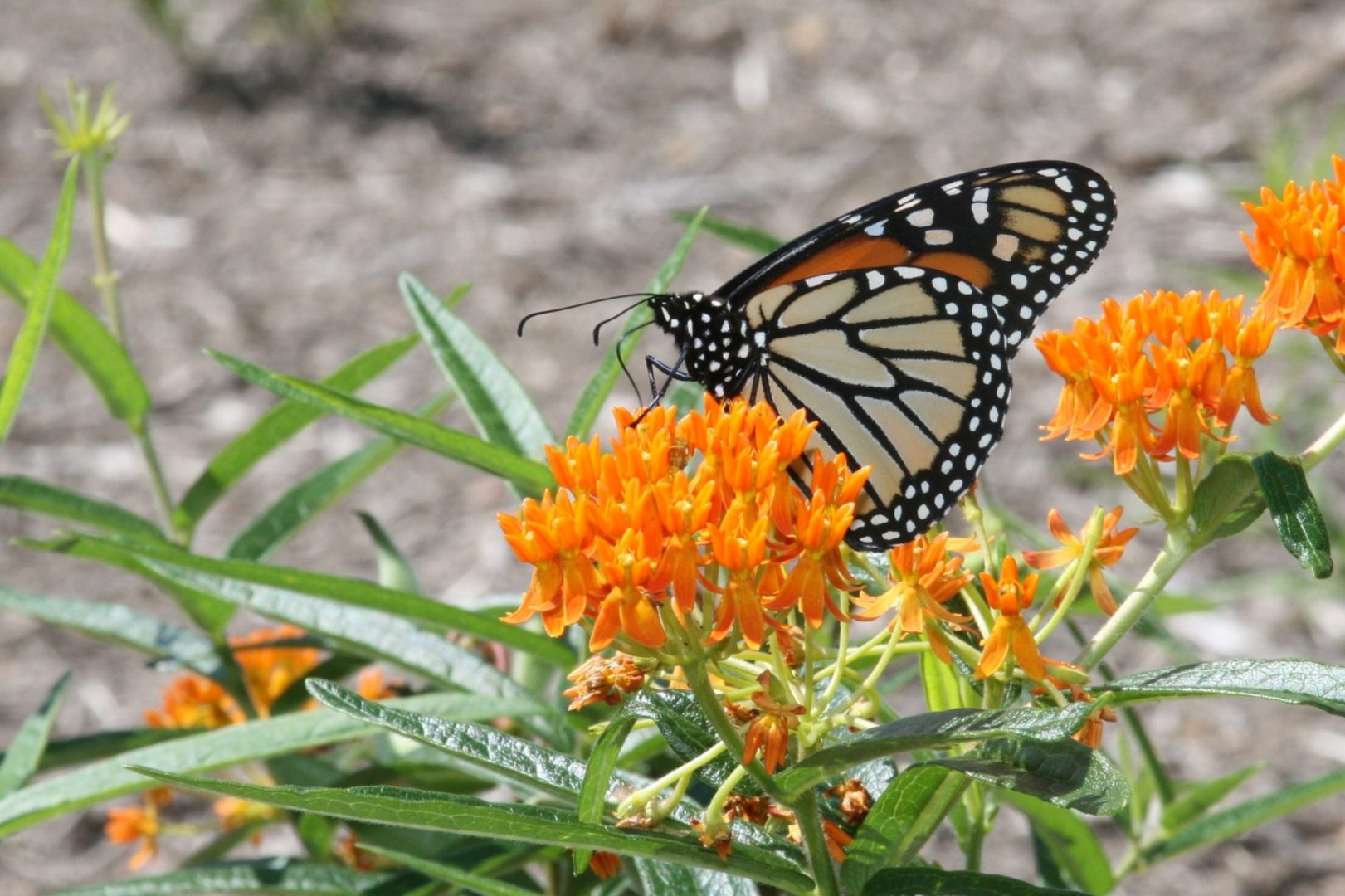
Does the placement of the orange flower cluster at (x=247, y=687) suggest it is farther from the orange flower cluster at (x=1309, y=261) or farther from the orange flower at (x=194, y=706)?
the orange flower cluster at (x=1309, y=261)

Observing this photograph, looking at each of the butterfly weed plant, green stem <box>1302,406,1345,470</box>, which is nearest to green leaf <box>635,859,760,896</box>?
the butterfly weed plant

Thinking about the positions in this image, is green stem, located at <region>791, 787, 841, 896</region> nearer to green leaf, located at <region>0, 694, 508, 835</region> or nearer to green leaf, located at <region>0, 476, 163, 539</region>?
green leaf, located at <region>0, 694, 508, 835</region>

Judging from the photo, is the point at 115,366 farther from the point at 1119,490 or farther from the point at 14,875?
the point at 1119,490

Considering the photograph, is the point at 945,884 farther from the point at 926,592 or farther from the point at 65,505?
the point at 65,505

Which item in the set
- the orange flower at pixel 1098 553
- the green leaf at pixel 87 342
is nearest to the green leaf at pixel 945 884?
the orange flower at pixel 1098 553

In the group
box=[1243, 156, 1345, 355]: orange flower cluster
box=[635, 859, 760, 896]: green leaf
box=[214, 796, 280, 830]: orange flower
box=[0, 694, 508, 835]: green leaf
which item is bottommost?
box=[635, 859, 760, 896]: green leaf

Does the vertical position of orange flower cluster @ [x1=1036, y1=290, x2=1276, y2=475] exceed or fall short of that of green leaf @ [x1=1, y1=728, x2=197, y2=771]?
it falls short

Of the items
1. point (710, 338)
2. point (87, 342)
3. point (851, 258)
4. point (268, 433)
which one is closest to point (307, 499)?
point (268, 433)
